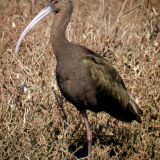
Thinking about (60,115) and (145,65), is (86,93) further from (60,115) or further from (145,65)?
(145,65)

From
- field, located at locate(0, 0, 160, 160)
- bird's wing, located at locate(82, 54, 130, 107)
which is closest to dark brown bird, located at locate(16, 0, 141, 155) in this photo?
bird's wing, located at locate(82, 54, 130, 107)

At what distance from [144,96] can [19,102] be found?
65.5 inches

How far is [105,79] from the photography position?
25.7ft

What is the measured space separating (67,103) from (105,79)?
71 centimetres

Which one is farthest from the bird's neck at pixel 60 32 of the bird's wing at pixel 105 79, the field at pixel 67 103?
the field at pixel 67 103

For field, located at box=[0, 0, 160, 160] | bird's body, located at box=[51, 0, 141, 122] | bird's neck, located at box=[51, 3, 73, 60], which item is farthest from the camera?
bird's neck, located at box=[51, 3, 73, 60]

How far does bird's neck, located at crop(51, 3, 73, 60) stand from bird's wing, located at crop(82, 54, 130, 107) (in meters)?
0.26

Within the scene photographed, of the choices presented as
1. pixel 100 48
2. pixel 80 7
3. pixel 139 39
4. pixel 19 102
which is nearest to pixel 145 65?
pixel 100 48

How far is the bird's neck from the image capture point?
24.8 feet

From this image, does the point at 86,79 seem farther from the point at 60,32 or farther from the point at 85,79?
the point at 60,32

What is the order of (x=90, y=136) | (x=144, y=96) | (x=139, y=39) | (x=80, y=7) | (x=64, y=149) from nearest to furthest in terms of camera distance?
(x=64, y=149) < (x=90, y=136) < (x=144, y=96) < (x=139, y=39) < (x=80, y=7)

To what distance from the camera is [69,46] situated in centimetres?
759

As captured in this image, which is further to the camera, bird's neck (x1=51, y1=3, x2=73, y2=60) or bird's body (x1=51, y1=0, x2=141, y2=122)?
bird's neck (x1=51, y1=3, x2=73, y2=60)

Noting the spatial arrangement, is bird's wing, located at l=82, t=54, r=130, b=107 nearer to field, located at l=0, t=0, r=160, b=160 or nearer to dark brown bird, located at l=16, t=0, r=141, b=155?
dark brown bird, located at l=16, t=0, r=141, b=155
